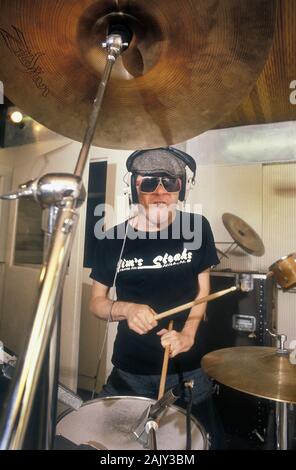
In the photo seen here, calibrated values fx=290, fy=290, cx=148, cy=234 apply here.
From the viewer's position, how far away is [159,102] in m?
0.61

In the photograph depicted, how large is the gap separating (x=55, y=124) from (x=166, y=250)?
0.80 metres

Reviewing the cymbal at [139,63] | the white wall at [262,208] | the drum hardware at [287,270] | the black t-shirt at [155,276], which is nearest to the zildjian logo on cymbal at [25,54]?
the cymbal at [139,63]

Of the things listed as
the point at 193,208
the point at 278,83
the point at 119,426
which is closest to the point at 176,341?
the point at 119,426

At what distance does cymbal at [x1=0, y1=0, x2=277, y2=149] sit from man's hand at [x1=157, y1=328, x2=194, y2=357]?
0.65 metres

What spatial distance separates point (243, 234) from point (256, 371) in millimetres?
1548

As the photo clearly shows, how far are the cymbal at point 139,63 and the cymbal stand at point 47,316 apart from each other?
0.25m

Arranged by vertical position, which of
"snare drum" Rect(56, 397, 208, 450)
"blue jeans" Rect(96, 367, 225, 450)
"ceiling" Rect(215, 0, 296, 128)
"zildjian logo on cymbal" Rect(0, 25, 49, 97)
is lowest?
"blue jeans" Rect(96, 367, 225, 450)

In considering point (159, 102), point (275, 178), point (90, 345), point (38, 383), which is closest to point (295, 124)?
point (275, 178)

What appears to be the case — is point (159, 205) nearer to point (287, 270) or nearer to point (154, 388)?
point (287, 270)

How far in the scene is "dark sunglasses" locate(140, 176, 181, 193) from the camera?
131 cm

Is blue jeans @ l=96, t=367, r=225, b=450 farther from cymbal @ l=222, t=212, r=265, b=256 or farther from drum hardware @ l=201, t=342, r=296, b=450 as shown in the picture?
cymbal @ l=222, t=212, r=265, b=256

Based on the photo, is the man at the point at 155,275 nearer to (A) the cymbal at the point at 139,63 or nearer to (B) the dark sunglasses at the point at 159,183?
(B) the dark sunglasses at the point at 159,183

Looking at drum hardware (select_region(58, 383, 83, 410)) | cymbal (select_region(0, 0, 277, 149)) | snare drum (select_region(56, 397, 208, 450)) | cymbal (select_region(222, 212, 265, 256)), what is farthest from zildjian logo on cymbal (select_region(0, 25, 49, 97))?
cymbal (select_region(222, 212, 265, 256))

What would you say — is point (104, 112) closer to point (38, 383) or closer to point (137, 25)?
point (137, 25)
